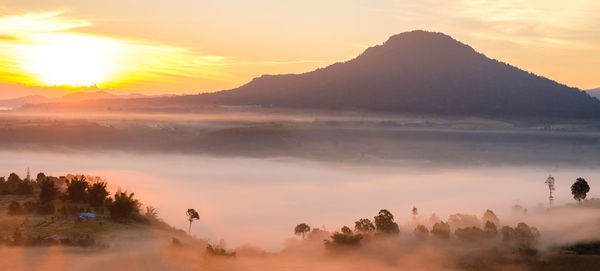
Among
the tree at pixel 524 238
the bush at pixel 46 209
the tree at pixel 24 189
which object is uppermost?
the tree at pixel 24 189

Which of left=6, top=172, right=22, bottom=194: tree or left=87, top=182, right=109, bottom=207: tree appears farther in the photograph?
left=6, top=172, right=22, bottom=194: tree

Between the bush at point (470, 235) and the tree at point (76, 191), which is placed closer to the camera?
the tree at point (76, 191)

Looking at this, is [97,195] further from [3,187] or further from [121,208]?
[3,187]

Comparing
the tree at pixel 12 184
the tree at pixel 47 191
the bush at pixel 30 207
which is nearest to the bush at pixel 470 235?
the tree at pixel 12 184

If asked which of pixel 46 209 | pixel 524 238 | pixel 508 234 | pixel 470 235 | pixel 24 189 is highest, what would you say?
pixel 24 189

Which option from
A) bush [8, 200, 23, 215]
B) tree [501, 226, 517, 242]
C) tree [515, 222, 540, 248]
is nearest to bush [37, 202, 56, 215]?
bush [8, 200, 23, 215]

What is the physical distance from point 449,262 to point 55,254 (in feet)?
399

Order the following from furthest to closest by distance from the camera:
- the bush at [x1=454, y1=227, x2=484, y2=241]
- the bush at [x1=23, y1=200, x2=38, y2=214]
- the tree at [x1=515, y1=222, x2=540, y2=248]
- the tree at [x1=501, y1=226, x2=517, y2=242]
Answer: the bush at [x1=454, y1=227, x2=484, y2=241], the tree at [x1=501, y1=226, x2=517, y2=242], the tree at [x1=515, y1=222, x2=540, y2=248], the bush at [x1=23, y1=200, x2=38, y2=214]

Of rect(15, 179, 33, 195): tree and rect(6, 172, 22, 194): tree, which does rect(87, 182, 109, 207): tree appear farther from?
rect(6, 172, 22, 194): tree

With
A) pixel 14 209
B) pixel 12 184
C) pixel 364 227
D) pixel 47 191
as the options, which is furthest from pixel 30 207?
pixel 364 227

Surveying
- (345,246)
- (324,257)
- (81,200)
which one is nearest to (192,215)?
(324,257)

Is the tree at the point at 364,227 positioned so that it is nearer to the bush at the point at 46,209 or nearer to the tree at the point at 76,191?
the tree at the point at 76,191

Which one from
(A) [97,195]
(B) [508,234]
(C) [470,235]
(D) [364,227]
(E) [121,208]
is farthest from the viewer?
(D) [364,227]

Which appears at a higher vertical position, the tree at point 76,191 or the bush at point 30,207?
the tree at point 76,191
